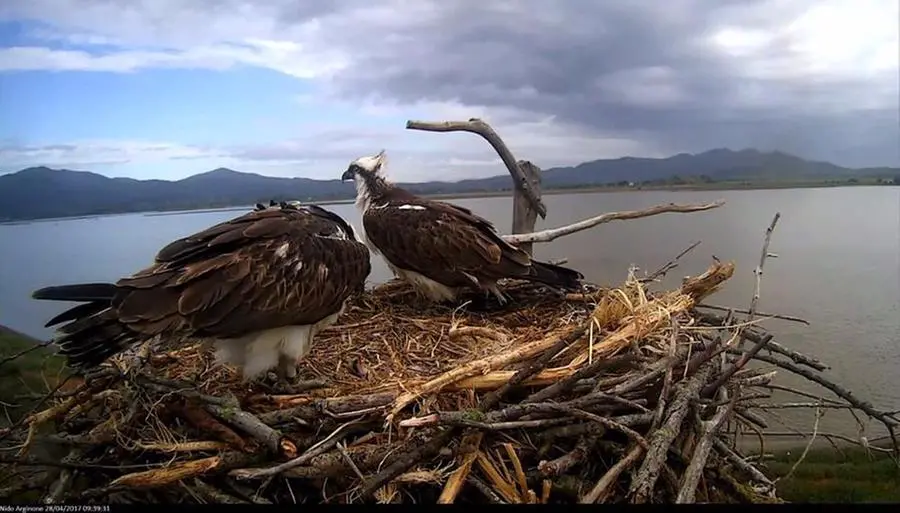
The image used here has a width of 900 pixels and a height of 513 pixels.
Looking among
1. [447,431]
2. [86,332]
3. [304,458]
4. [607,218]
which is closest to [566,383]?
[447,431]

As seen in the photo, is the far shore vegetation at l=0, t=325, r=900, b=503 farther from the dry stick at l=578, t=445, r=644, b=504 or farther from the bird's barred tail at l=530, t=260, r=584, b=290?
the bird's barred tail at l=530, t=260, r=584, b=290

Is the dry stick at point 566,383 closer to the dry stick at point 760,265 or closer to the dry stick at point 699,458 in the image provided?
the dry stick at point 699,458

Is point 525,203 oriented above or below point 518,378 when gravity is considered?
above

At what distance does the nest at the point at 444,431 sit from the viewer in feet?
7.35

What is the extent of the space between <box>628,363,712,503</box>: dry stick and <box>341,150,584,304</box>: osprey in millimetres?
1442

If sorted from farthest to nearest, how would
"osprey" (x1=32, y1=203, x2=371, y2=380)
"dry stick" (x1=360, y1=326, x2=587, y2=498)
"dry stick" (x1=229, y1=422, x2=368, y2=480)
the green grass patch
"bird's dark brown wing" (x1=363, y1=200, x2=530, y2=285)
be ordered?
1. "bird's dark brown wing" (x1=363, y1=200, x2=530, y2=285)
2. the green grass patch
3. "osprey" (x1=32, y1=203, x2=371, y2=380)
4. "dry stick" (x1=229, y1=422, x2=368, y2=480)
5. "dry stick" (x1=360, y1=326, x2=587, y2=498)

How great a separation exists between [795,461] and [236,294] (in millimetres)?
3360

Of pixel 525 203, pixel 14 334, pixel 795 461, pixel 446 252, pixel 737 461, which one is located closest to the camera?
pixel 737 461

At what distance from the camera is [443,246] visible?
3.88m

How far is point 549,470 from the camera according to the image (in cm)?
225

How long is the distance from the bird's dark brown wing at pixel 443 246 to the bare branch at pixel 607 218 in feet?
1.12

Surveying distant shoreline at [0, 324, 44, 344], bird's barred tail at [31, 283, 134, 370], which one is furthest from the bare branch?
distant shoreline at [0, 324, 44, 344]

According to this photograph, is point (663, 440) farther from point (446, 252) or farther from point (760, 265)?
point (446, 252)

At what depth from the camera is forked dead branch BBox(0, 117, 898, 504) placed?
2244 mm
